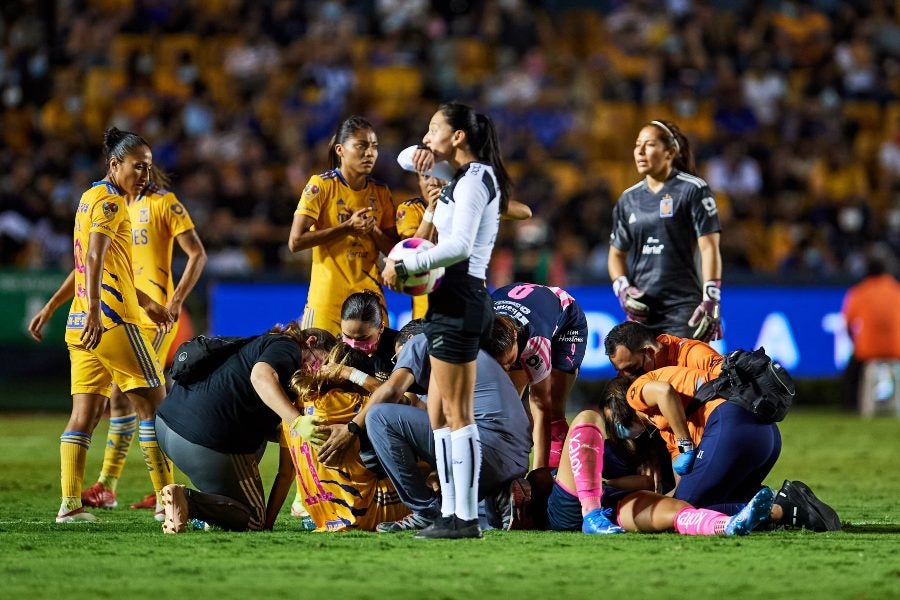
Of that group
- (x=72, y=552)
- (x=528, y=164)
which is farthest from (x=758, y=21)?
(x=72, y=552)

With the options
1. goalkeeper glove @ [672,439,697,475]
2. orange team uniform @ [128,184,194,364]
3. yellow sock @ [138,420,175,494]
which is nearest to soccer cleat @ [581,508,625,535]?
goalkeeper glove @ [672,439,697,475]

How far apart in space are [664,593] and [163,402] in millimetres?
3295

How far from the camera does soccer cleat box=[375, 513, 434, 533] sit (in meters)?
6.80

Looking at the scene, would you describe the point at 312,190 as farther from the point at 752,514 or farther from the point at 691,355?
the point at 752,514

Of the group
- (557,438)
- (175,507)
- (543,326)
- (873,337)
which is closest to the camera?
(175,507)

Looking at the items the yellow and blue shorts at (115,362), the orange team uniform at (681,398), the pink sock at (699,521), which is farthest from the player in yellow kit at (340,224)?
the pink sock at (699,521)

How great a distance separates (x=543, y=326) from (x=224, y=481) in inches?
81.5

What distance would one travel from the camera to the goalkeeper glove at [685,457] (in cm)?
662

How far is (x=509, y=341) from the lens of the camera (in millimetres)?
7035

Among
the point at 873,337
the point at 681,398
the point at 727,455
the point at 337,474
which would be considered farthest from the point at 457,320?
the point at 873,337

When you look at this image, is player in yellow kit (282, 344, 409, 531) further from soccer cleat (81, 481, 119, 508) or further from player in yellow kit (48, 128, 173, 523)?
soccer cleat (81, 481, 119, 508)

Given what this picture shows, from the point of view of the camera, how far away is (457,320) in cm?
630

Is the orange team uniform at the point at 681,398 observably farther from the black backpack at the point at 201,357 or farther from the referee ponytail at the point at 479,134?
the black backpack at the point at 201,357

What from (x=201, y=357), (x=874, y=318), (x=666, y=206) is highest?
(x=874, y=318)
